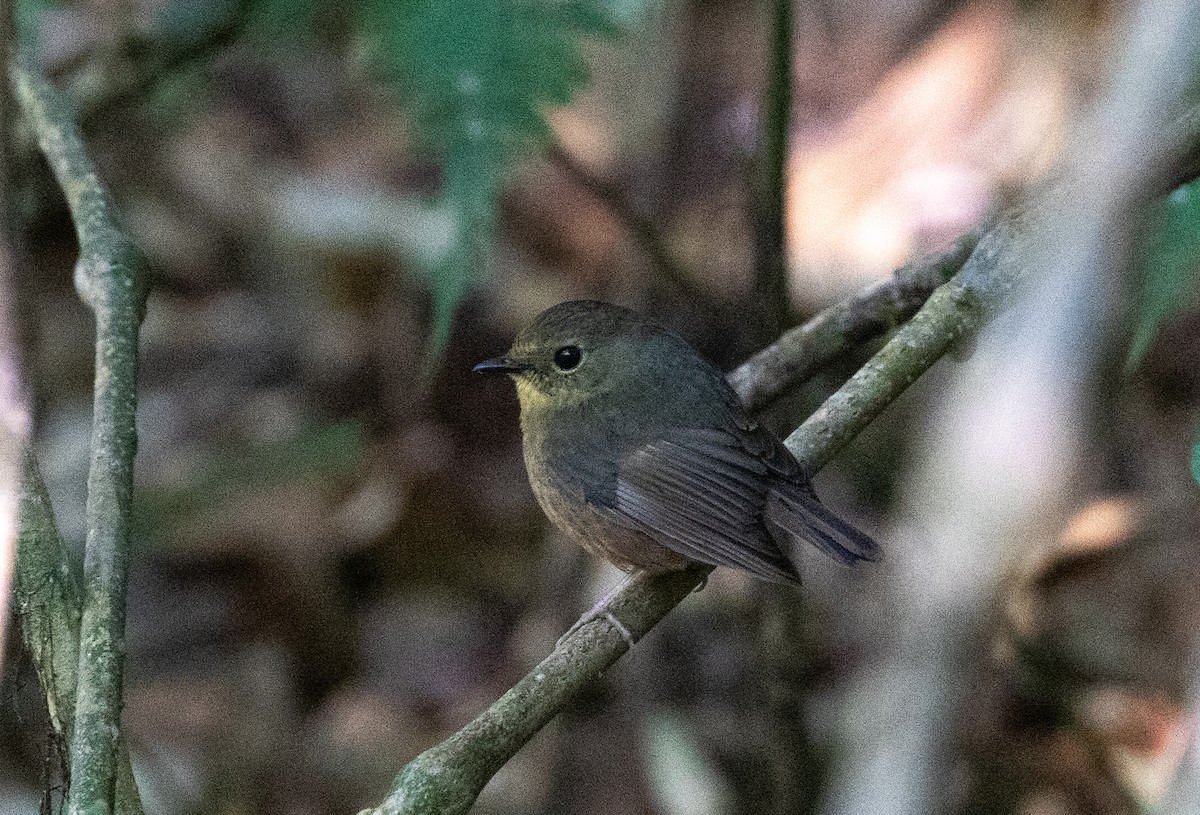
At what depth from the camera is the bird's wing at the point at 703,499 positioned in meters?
2.73

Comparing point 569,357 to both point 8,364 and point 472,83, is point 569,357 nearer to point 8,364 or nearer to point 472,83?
point 472,83

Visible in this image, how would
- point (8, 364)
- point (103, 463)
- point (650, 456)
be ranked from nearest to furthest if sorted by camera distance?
point (8, 364) < point (103, 463) < point (650, 456)

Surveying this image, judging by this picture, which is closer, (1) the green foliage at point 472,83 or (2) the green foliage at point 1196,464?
(2) the green foliage at point 1196,464

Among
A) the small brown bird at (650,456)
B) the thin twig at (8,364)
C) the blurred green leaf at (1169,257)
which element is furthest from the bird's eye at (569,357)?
the thin twig at (8,364)

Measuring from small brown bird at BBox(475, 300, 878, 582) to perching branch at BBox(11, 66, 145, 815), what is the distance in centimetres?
94

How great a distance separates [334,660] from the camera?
15.9 ft

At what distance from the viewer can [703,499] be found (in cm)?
292

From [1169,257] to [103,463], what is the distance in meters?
1.89

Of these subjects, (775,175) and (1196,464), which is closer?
(1196,464)

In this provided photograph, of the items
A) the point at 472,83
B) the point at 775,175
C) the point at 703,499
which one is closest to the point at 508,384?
the point at 472,83

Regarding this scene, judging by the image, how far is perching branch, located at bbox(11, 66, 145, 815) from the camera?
1822 millimetres

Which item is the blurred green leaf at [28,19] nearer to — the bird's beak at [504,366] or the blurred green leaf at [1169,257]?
the bird's beak at [504,366]

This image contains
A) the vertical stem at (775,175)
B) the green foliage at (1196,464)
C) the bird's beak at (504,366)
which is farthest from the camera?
the bird's beak at (504,366)

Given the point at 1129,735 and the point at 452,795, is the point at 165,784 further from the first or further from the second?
the point at 1129,735
